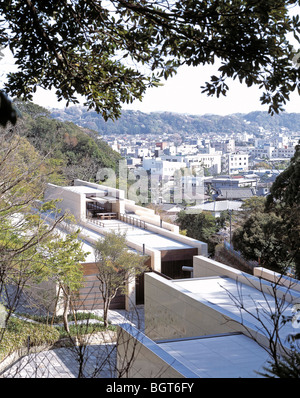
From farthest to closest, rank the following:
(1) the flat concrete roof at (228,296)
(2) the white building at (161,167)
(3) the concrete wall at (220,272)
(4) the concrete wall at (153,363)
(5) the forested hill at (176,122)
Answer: (5) the forested hill at (176,122) < (2) the white building at (161,167) < (3) the concrete wall at (220,272) < (1) the flat concrete roof at (228,296) < (4) the concrete wall at (153,363)

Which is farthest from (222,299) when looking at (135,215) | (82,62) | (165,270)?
(135,215)

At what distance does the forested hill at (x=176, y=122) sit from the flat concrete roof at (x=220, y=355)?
118 feet

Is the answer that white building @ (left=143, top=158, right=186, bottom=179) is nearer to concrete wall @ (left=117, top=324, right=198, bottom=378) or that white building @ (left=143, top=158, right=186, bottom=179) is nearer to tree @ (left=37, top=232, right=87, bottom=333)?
tree @ (left=37, top=232, right=87, bottom=333)

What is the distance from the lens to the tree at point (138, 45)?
2.34 m

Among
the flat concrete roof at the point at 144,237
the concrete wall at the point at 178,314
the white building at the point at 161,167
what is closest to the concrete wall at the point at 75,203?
the flat concrete roof at the point at 144,237

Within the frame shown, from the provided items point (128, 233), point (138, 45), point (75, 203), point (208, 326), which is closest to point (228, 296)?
point (208, 326)

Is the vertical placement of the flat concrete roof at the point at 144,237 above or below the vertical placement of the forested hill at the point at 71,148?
below

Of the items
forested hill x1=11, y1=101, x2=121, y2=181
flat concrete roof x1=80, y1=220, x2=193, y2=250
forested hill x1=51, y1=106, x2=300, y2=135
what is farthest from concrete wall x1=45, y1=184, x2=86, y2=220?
forested hill x1=51, y1=106, x2=300, y2=135

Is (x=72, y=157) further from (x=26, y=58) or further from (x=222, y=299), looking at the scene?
(x=26, y=58)

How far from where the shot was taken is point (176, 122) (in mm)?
51938

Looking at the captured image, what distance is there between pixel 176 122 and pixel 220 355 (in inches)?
1886

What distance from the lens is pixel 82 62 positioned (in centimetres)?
324

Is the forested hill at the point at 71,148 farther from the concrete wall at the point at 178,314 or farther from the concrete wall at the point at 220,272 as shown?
the concrete wall at the point at 178,314

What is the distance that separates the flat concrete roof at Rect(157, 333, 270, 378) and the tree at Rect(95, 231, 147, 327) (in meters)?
7.00
